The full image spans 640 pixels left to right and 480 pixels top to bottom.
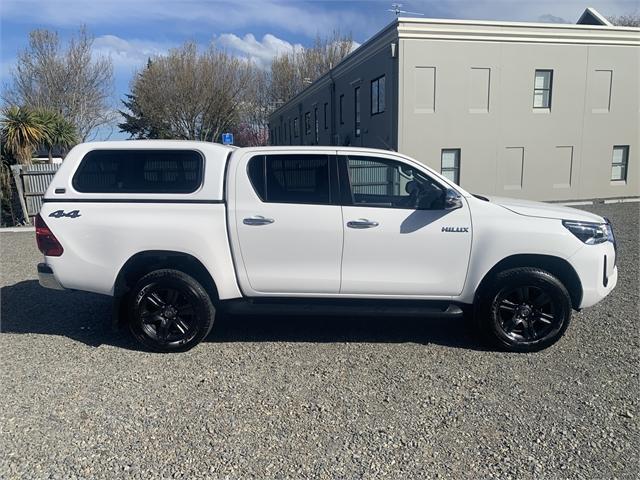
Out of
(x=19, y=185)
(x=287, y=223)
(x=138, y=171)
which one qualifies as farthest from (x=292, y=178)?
(x=19, y=185)

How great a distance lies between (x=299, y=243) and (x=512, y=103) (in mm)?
16776

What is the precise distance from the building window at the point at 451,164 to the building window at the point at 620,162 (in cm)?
682

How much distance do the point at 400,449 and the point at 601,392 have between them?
69.1 inches

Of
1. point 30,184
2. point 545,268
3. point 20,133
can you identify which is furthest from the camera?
point 20,133

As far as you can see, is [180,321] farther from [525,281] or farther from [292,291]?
[525,281]

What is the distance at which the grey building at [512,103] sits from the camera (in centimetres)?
1766

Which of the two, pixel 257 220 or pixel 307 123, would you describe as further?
pixel 307 123

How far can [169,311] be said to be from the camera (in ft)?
14.6

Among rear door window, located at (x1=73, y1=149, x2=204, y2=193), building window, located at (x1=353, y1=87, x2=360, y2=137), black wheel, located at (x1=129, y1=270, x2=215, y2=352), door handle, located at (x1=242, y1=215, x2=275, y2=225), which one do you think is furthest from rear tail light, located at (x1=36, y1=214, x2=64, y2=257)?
building window, located at (x1=353, y1=87, x2=360, y2=137)

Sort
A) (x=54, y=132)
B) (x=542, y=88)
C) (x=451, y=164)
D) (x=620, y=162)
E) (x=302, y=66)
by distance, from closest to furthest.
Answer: (x=54, y=132)
(x=451, y=164)
(x=542, y=88)
(x=620, y=162)
(x=302, y=66)

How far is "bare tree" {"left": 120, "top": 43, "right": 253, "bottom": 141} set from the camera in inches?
1215

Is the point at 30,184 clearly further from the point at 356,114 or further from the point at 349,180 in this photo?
the point at 356,114

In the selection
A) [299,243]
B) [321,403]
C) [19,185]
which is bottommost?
[321,403]

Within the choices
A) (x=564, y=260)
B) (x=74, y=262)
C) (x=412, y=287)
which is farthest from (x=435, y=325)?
(x=74, y=262)
